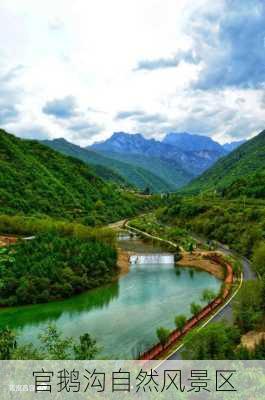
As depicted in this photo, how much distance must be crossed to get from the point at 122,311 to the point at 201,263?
2735cm

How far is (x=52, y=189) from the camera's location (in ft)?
397

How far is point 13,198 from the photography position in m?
103

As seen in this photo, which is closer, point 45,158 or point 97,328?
point 97,328

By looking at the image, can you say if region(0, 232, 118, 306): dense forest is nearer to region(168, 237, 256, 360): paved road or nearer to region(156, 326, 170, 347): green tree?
region(168, 237, 256, 360): paved road

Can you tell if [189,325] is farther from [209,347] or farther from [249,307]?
[209,347]

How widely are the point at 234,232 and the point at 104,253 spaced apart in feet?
109

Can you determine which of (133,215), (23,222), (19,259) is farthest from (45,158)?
(19,259)

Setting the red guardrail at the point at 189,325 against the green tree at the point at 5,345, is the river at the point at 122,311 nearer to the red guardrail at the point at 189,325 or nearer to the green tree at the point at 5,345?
the red guardrail at the point at 189,325

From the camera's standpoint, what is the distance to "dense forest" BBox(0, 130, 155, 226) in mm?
107375

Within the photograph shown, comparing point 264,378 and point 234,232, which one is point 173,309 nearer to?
point 264,378

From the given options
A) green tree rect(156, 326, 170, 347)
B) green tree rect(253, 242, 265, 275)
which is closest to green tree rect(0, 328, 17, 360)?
A: green tree rect(156, 326, 170, 347)

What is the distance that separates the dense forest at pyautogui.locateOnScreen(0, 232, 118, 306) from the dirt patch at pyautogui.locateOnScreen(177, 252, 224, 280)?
14.1 metres

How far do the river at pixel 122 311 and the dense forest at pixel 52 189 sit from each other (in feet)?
162

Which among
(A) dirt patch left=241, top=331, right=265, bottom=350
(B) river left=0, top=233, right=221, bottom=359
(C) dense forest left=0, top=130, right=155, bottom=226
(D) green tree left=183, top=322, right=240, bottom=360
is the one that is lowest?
(B) river left=0, top=233, right=221, bottom=359
